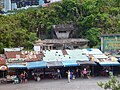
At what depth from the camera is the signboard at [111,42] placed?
28.8 meters

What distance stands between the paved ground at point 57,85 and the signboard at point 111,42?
4.87 meters

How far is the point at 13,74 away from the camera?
2520 cm

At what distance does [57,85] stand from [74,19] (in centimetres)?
1972

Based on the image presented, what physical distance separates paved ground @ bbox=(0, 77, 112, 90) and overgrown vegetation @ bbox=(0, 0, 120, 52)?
1194cm

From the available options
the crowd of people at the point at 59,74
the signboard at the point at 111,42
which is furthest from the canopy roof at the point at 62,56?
the signboard at the point at 111,42

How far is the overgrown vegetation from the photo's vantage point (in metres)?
37.8

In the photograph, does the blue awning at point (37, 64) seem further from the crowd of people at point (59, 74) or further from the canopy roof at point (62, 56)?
the canopy roof at point (62, 56)

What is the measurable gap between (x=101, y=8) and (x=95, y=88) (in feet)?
72.5

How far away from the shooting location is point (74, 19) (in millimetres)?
41688

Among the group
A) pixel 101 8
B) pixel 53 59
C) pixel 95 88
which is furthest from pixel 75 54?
pixel 101 8

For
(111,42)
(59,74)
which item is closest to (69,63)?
(59,74)

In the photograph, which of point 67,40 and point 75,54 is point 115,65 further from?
point 67,40

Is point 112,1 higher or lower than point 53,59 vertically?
higher

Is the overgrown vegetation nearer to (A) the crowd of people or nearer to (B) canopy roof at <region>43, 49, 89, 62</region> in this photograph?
(B) canopy roof at <region>43, 49, 89, 62</region>
